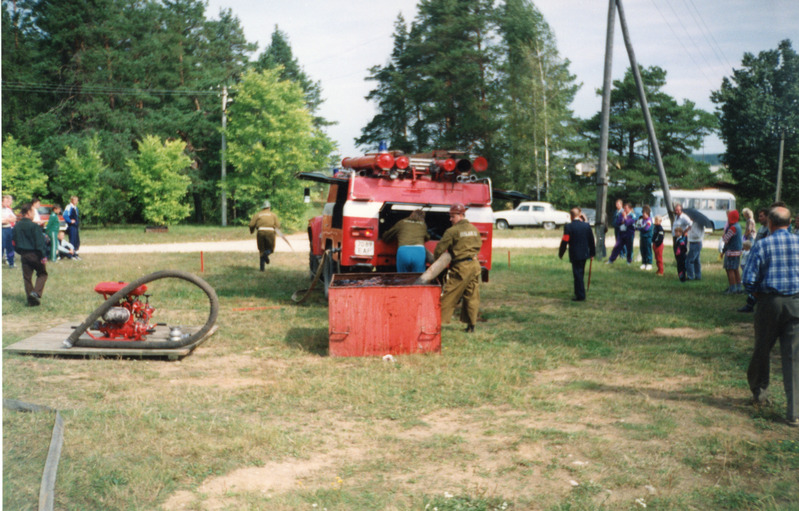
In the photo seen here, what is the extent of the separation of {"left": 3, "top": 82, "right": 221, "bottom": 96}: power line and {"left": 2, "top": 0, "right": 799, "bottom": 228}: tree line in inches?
6.7

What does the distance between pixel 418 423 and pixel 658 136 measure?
52.0m

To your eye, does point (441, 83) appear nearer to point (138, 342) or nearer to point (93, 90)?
point (93, 90)

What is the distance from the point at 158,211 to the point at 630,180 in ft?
114

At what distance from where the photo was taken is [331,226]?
12695 millimetres

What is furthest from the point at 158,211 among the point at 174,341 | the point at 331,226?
the point at 174,341

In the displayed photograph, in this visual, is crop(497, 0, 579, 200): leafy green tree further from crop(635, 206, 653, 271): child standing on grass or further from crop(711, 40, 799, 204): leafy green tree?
crop(635, 206, 653, 271): child standing on grass

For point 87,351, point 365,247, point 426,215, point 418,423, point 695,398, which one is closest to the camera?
point 418,423

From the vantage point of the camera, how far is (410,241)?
10.6 m

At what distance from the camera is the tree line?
30.0 meters

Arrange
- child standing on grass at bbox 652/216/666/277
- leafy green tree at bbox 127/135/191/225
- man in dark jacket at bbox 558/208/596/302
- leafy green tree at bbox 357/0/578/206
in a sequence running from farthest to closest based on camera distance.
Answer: leafy green tree at bbox 127/135/191/225
leafy green tree at bbox 357/0/578/206
child standing on grass at bbox 652/216/666/277
man in dark jacket at bbox 558/208/596/302

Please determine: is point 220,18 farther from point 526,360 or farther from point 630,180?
point 526,360

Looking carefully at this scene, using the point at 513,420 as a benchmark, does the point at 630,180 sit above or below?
above

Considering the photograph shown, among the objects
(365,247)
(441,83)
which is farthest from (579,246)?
(441,83)

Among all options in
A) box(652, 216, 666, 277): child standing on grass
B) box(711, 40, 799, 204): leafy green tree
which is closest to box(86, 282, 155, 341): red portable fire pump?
box(711, 40, 799, 204): leafy green tree
